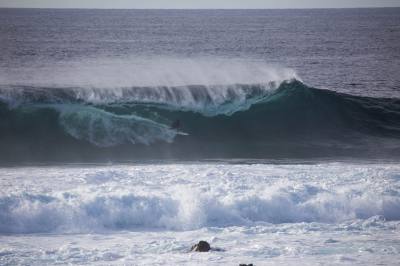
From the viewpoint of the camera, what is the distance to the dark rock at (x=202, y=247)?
11273 mm

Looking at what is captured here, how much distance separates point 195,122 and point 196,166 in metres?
5.90

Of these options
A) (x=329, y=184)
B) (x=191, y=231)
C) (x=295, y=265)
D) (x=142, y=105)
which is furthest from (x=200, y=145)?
(x=295, y=265)

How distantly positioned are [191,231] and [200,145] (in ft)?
27.3

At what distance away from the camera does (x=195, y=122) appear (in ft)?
74.2

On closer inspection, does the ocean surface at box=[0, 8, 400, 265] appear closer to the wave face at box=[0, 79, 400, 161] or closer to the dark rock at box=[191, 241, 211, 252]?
the wave face at box=[0, 79, 400, 161]

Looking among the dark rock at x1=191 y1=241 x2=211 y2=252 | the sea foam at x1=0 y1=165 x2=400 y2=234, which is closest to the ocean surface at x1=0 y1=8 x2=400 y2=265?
the sea foam at x1=0 y1=165 x2=400 y2=234

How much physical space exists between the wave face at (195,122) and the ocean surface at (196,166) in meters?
0.06

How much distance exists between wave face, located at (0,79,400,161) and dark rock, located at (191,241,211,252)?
821cm

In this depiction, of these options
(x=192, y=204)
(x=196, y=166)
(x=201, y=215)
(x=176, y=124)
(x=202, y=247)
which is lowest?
(x=202, y=247)

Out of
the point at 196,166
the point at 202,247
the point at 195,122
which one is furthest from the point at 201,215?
the point at 195,122

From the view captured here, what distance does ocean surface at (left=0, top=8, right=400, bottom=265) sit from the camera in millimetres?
11852

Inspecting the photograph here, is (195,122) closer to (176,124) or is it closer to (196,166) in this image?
(176,124)

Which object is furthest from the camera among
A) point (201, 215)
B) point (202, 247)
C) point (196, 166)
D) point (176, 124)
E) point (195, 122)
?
point (195, 122)

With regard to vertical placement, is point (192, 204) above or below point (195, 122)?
below
